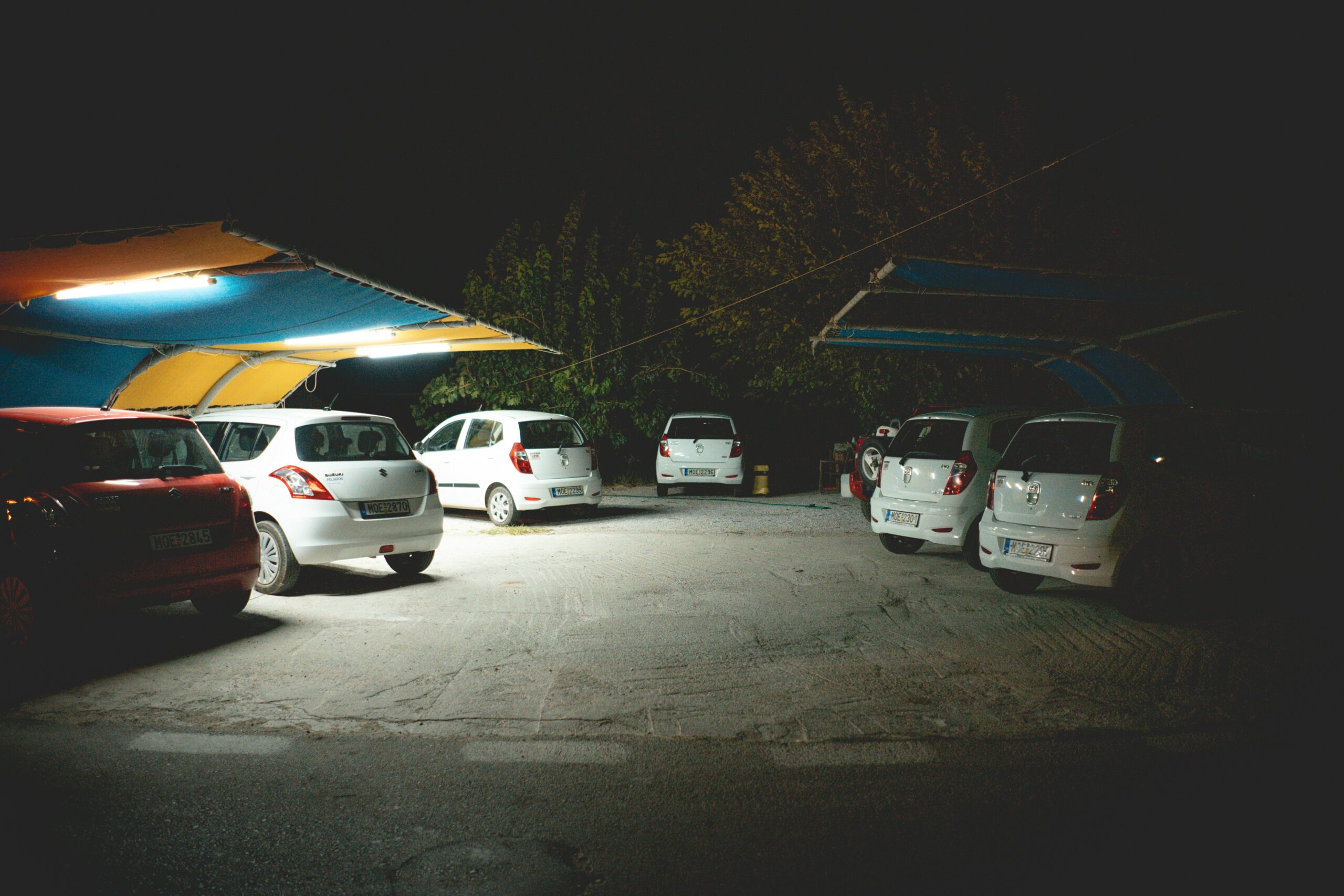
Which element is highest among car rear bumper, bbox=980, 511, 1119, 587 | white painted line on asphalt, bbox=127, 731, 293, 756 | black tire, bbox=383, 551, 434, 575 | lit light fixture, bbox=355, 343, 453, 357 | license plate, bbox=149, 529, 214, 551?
lit light fixture, bbox=355, 343, 453, 357

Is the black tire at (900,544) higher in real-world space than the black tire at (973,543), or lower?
lower

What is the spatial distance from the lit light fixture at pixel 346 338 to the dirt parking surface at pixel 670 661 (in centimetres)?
427

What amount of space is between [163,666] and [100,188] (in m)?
3.47

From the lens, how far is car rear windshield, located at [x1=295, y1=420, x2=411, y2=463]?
7863 mm

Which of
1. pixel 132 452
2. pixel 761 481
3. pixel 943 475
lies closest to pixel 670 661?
pixel 943 475

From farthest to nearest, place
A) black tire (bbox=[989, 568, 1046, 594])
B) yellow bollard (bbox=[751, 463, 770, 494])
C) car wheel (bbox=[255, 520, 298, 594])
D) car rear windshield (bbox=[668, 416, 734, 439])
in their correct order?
yellow bollard (bbox=[751, 463, 770, 494]) < car rear windshield (bbox=[668, 416, 734, 439]) < black tire (bbox=[989, 568, 1046, 594]) < car wheel (bbox=[255, 520, 298, 594])

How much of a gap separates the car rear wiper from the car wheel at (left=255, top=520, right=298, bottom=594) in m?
1.32

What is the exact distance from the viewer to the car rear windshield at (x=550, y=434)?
1258 cm

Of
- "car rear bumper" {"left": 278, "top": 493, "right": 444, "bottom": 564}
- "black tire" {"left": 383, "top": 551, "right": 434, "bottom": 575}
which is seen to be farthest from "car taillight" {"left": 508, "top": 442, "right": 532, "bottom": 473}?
"car rear bumper" {"left": 278, "top": 493, "right": 444, "bottom": 564}

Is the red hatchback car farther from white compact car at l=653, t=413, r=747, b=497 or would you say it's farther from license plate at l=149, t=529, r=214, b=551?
white compact car at l=653, t=413, r=747, b=497

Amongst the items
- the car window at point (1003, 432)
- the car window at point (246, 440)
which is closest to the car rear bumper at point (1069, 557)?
the car window at point (1003, 432)

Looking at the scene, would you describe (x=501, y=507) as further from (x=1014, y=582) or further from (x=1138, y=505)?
(x=1138, y=505)

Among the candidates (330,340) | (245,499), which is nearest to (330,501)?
(245,499)

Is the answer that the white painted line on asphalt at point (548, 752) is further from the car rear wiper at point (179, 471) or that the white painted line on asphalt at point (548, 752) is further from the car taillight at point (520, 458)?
the car taillight at point (520, 458)
